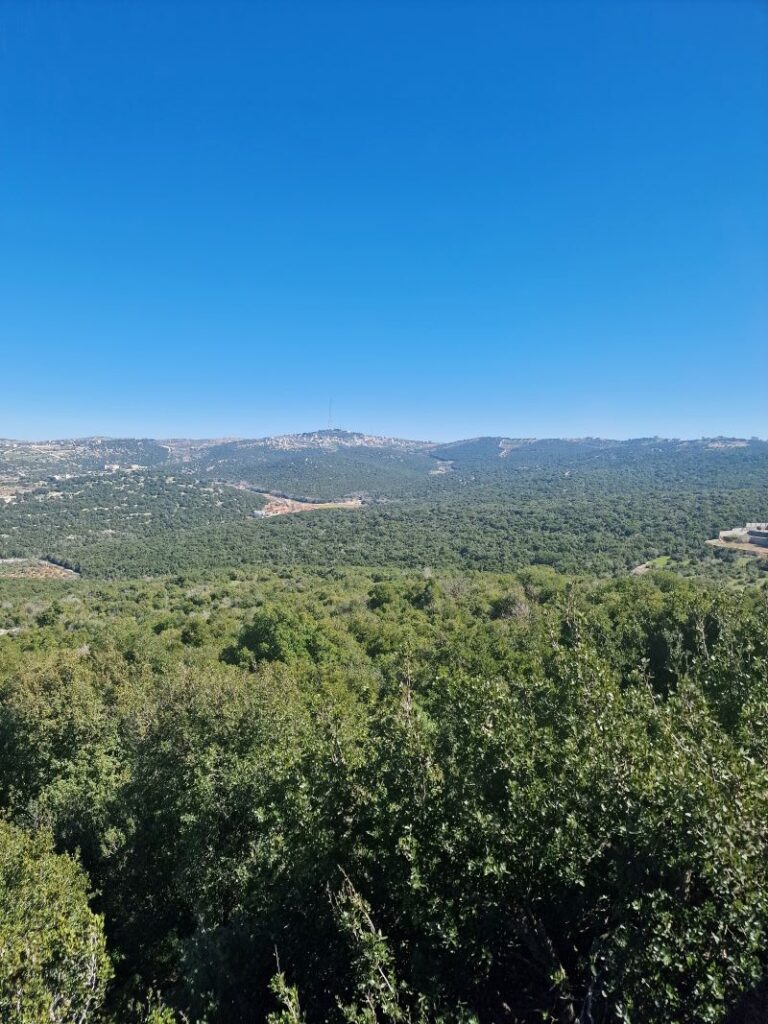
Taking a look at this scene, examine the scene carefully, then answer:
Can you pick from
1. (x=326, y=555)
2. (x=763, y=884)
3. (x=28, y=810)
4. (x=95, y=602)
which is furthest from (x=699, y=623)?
(x=326, y=555)

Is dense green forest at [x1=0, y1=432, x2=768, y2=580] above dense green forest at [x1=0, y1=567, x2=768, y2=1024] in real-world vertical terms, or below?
below

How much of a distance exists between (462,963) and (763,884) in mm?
5491

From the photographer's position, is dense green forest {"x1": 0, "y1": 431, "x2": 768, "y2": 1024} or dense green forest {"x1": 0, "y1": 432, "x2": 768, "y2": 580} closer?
dense green forest {"x1": 0, "y1": 431, "x2": 768, "y2": 1024}

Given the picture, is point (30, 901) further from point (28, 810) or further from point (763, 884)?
point (763, 884)

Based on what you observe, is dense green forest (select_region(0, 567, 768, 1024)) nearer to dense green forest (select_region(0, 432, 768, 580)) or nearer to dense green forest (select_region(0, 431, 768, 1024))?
dense green forest (select_region(0, 431, 768, 1024))

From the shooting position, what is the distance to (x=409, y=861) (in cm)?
994

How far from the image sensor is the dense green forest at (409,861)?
7.94 metres

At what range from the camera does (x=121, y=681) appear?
30031 mm

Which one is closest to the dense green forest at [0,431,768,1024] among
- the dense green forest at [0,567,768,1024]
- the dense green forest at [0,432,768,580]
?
the dense green forest at [0,567,768,1024]

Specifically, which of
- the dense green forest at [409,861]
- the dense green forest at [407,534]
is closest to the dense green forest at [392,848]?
the dense green forest at [409,861]

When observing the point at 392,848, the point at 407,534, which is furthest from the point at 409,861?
the point at 407,534

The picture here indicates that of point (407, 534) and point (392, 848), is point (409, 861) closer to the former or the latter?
point (392, 848)

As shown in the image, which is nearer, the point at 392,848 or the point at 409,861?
the point at 409,861

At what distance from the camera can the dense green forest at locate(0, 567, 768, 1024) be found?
794 centimetres
